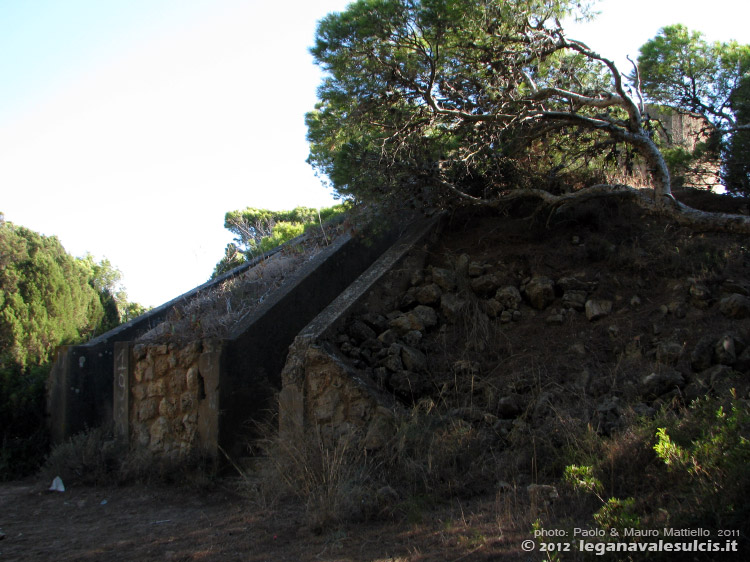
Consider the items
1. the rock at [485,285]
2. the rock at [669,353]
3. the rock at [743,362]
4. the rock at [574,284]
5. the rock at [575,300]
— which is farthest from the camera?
the rock at [485,285]

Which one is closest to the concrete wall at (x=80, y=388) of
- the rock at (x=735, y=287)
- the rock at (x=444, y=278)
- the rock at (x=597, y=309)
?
the rock at (x=444, y=278)

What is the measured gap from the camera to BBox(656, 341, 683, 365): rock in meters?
5.55

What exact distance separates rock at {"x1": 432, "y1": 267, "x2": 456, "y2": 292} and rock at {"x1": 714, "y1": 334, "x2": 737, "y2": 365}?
9.81 ft

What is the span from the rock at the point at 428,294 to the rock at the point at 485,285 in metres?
0.43

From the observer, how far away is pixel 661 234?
7320 mm

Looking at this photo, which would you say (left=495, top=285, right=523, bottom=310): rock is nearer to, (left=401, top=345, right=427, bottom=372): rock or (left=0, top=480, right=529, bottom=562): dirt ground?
(left=401, top=345, right=427, bottom=372): rock

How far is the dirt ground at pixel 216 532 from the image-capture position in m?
3.74

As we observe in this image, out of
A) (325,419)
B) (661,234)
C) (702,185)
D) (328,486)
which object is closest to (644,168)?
(702,185)

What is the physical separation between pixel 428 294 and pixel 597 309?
6.35 feet

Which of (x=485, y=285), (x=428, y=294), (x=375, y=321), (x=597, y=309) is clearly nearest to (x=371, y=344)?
(x=375, y=321)

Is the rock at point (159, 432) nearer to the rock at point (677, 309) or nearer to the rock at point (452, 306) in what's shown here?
the rock at point (452, 306)

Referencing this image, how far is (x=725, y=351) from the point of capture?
5258 millimetres

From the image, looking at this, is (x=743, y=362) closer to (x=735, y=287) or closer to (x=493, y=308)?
(x=735, y=287)

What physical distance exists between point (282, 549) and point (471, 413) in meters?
2.25
